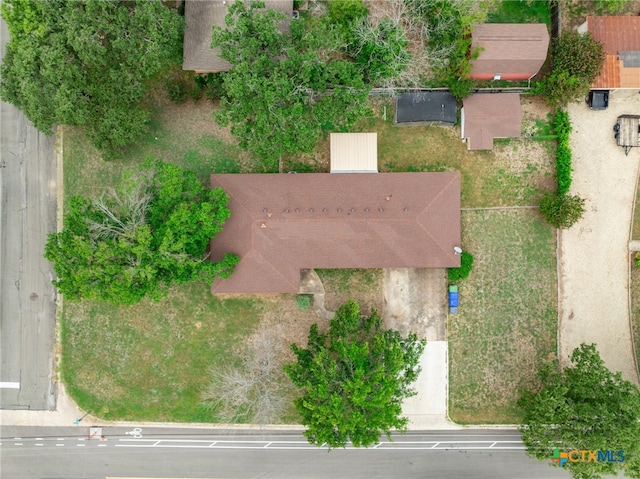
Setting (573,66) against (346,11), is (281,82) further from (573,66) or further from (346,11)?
(573,66)

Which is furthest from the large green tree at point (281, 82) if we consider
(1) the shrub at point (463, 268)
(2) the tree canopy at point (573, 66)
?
(2) the tree canopy at point (573, 66)

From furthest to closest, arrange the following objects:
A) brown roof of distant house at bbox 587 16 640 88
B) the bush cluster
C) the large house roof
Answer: the large house roof, brown roof of distant house at bbox 587 16 640 88, the bush cluster

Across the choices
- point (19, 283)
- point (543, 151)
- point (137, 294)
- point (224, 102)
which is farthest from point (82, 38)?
point (543, 151)

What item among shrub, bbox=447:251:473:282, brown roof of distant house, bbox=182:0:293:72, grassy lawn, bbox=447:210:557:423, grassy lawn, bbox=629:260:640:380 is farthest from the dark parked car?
brown roof of distant house, bbox=182:0:293:72

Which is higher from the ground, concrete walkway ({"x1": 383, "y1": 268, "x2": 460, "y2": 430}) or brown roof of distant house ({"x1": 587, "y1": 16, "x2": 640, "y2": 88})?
brown roof of distant house ({"x1": 587, "y1": 16, "x2": 640, "y2": 88})

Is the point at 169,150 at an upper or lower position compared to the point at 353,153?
upper

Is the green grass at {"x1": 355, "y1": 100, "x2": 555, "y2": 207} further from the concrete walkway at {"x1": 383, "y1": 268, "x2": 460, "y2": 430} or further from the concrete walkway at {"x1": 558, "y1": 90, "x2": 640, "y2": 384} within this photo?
the concrete walkway at {"x1": 383, "y1": 268, "x2": 460, "y2": 430}

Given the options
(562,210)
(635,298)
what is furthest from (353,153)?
(635,298)
